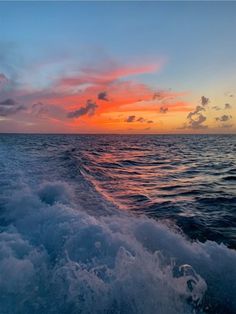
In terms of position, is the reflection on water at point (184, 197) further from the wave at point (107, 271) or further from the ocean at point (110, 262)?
the wave at point (107, 271)

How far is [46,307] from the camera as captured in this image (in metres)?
3.42

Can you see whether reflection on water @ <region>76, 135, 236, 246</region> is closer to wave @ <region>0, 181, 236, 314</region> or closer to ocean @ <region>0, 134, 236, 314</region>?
ocean @ <region>0, 134, 236, 314</region>

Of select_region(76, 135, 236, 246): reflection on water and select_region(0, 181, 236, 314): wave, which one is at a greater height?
select_region(0, 181, 236, 314): wave

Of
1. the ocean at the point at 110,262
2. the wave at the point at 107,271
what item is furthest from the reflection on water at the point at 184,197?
the wave at the point at 107,271

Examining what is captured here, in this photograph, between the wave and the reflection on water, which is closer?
the wave

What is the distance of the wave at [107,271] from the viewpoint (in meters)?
3.50

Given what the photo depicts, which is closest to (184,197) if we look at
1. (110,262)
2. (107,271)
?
(110,262)

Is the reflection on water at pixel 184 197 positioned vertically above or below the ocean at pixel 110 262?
below

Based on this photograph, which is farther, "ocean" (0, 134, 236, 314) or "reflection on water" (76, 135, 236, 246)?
"reflection on water" (76, 135, 236, 246)

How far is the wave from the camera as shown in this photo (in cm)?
350

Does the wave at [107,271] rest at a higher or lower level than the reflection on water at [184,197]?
higher

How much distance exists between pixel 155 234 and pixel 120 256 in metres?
1.68

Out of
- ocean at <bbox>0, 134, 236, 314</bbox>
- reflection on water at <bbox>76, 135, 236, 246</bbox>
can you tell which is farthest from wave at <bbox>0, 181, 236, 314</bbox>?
reflection on water at <bbox>76, 135, 236, 246</bbox>

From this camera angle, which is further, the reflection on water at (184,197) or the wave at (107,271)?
the reflection on water at (184,197)
